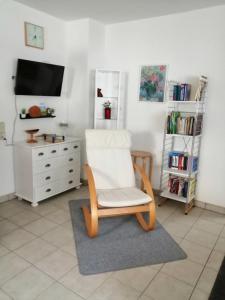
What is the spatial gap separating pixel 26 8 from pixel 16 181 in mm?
2307

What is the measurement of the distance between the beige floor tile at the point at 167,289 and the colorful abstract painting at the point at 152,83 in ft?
7.80

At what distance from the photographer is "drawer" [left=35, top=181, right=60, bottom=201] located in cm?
323

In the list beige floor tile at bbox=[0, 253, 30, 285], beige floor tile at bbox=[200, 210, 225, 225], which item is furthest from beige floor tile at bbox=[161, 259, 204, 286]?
beige floor tile at bbox=[0, 253, 30, 285]

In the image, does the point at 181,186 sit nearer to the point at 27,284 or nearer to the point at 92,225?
the point at 92,225

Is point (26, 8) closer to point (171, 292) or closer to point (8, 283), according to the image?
point (8, 283)

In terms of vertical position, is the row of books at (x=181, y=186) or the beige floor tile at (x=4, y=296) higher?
the row of books at (x=181, y=186)

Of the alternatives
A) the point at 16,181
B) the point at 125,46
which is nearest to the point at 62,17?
the point at 125,46

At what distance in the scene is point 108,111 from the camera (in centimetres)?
388

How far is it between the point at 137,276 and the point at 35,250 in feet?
3.24

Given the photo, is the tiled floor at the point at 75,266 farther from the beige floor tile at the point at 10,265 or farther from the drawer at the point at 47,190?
the drawer at the point at 47,190

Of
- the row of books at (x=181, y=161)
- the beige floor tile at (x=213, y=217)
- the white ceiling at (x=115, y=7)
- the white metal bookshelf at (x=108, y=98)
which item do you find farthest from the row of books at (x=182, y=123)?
the white ceiling at (x=115, y=7)

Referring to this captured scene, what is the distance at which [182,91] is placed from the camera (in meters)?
3.12

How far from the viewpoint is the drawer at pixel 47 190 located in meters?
3.23

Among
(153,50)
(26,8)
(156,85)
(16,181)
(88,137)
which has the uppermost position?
(26,8)
